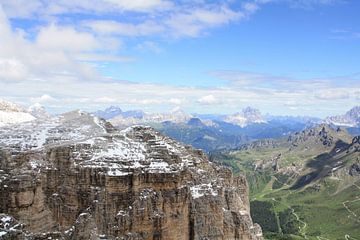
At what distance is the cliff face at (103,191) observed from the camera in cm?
5691

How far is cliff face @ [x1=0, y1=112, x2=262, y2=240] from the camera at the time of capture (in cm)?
5691

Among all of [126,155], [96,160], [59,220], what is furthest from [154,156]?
[59,220]

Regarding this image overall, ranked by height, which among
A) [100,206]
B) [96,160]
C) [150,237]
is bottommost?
[150,237]

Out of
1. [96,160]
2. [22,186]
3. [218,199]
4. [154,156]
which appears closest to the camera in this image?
[22,186]

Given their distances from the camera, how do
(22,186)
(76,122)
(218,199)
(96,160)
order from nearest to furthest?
1. (22,186)
2. (96,160)
3. (218,199)
4. (76,122)

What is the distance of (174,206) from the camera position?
6325cm

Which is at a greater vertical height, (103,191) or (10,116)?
(10,116)

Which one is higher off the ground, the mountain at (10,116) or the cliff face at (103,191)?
the mountain at (10,116)

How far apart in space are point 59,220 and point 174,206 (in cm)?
1445

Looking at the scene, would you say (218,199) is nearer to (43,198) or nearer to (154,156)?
(154,156)

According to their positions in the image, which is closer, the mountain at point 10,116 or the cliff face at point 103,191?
the cliff face at point 103,191

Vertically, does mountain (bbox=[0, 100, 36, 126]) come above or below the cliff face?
above

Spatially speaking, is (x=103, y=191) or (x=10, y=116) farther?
(x=10, y=116)

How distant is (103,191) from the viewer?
58969mm
